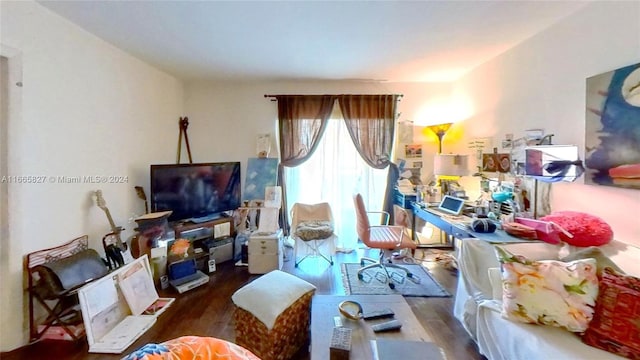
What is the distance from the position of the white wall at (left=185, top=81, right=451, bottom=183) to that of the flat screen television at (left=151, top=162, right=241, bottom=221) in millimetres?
547

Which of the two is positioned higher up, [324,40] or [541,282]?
[324,40]

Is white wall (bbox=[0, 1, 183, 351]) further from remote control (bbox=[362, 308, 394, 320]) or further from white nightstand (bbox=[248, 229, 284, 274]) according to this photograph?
remote control (bbox=[362, 308, 394, 320])

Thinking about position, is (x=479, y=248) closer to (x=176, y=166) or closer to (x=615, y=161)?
(x=615, y=161)

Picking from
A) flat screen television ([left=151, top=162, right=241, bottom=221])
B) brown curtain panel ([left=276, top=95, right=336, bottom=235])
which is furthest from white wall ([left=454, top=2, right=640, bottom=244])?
flat screen television ([left=151, top=162, right=241, bottom=221])

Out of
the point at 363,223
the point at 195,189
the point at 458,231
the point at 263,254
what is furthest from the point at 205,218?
the point at 458,231

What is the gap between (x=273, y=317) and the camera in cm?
173

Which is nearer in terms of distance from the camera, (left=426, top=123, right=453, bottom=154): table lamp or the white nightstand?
the white nightstand

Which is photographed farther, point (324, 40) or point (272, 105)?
point (272, 105)

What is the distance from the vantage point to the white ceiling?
211 cm

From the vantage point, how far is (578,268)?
5.08 feet

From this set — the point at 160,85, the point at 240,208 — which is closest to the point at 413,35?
the point at 240,208

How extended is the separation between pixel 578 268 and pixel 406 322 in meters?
0.98

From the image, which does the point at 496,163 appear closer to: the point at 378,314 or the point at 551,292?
the point at 551,292

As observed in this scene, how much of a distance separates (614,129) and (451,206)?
153 cm
